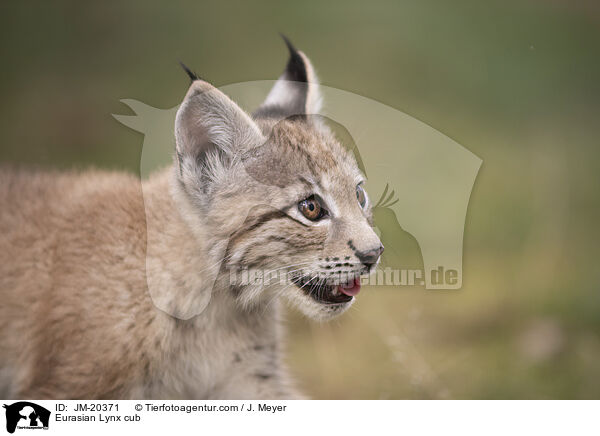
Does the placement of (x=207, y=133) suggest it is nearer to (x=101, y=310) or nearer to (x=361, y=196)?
(x=361, y=196)

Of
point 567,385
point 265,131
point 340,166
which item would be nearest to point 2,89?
point 265,131

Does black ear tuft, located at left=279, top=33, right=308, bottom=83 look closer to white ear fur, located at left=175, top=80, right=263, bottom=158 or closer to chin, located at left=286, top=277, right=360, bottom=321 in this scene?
white ear fur, located at left=175, top=80, right=263, bottom=158

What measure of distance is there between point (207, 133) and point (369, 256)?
0.96 metres

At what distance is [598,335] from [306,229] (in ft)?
8.51

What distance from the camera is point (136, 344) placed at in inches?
123

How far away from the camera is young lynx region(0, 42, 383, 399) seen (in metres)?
3.09

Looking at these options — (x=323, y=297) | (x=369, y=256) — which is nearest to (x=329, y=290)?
(x=323, y=297)

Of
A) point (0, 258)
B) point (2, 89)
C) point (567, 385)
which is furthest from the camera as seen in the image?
point (2, 89)

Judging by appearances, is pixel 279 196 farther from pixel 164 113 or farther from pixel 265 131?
pixel 164 113

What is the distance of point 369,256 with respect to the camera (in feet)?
9.91

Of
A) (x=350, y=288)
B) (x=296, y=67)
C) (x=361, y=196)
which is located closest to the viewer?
(x=350, y=288)

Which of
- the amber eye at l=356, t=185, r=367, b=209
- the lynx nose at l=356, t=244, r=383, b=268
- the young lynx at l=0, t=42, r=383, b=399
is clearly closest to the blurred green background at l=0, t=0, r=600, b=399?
the young lynx at l=0, t=42, r=383, b=399

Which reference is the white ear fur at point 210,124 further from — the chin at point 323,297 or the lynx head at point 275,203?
the chin at point 323,297

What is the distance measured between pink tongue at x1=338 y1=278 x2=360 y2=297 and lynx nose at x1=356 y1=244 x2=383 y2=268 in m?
0.18
